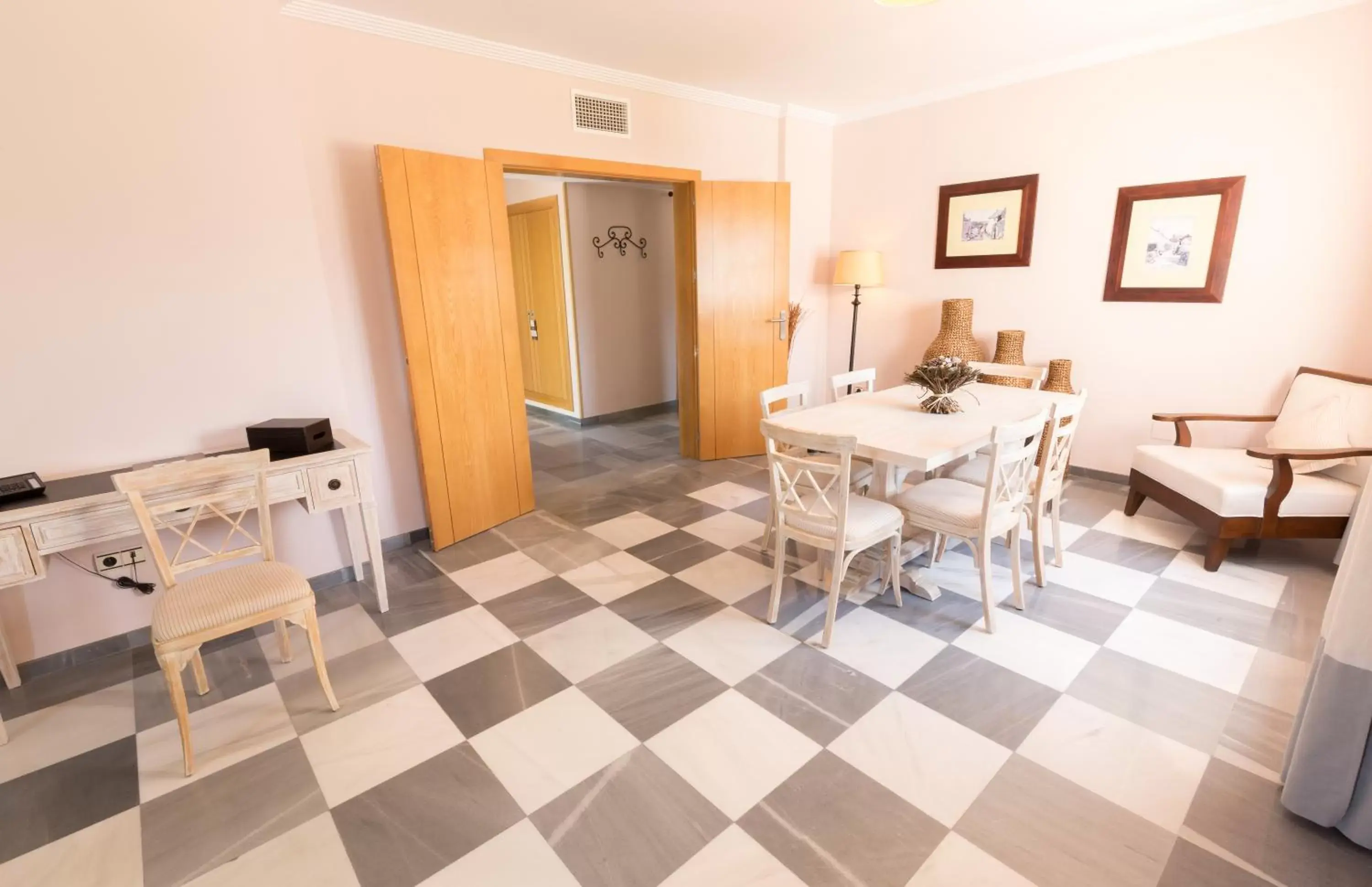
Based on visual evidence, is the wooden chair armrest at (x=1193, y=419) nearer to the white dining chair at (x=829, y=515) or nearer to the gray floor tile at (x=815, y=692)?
the white dining chair at (x=829, y=515)

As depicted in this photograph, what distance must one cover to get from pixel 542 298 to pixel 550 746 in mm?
5241

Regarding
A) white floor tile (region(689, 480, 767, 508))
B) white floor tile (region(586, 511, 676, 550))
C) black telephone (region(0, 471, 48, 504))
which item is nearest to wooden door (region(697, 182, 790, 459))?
white floor tile (region(689, 480, 767, 508))

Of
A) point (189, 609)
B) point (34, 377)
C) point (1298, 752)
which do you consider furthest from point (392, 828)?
point (1298, 752)

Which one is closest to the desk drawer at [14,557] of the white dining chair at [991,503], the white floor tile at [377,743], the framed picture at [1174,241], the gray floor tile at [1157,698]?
the white floor tile at [377,743]

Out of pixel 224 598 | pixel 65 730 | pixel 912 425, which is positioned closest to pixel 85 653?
pixel 65 730

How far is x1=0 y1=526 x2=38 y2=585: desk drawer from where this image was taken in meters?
2.02

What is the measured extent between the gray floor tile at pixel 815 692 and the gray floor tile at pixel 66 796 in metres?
1.95

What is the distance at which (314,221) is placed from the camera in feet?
9.44

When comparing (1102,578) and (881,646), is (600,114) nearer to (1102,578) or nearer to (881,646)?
(881,646)

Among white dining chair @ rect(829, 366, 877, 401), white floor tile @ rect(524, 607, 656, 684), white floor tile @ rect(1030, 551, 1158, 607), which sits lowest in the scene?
white floor tile @ rect(524, 607, 656, 684)

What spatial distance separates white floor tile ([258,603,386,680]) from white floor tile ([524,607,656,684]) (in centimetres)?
71

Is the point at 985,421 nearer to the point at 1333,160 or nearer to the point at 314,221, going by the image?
the point at 1333,160

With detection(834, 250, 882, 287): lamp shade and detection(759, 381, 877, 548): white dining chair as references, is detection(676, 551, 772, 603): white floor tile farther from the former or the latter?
detection(834, 250, 882, 287): lamp shade

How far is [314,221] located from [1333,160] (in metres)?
5.15
